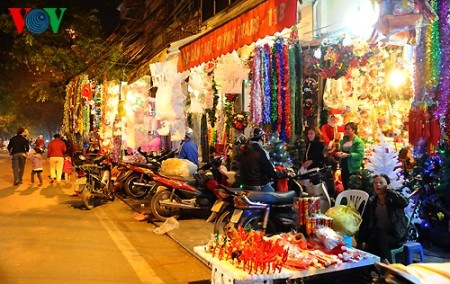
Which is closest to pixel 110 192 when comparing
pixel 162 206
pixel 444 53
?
pixel 162 206

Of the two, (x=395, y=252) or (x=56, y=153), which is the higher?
(x=56, y=153)

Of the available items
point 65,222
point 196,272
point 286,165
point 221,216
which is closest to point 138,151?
point 65,222

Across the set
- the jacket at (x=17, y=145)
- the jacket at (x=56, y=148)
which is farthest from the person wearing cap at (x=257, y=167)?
the jacket at (x=17, y=145)

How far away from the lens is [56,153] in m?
15.0

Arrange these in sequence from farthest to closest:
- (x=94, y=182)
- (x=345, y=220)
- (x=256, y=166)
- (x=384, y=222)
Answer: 1. (x=94, y=182)
2. (x=256, y=166)
3. (x=384, y=222)
4. (x=345, y=220)

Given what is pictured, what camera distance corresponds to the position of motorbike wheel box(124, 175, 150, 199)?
12250 mm

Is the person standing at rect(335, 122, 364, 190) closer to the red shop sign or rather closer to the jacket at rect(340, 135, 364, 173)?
the jacket at rect(340, 135, 364, 173)

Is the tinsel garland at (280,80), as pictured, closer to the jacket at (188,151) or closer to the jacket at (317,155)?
the jacket at (317,155)

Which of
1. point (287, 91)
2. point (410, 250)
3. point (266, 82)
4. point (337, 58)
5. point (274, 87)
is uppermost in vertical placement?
point (337, 58)

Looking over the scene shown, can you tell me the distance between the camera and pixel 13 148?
15.6 meters

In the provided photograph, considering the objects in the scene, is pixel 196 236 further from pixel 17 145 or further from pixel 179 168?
pixel 17 145

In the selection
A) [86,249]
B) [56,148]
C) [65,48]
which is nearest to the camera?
[86,249]

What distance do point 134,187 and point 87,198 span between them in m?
1.79

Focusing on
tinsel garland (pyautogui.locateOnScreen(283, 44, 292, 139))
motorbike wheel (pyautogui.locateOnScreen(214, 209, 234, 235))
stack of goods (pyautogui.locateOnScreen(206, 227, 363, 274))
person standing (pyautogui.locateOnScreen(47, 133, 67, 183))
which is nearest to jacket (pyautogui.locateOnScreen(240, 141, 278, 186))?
motorbike wheel (pyautogui.locateOnScreen(214, 209, 234, 235))
